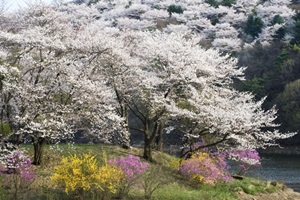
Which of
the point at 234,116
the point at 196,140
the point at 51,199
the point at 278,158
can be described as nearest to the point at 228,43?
the point at 278,158

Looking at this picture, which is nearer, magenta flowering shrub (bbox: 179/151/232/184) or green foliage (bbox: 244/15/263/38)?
magenta flowering shrub (bbox: 179/151/232/184)

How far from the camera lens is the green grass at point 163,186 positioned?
10951 millimetres

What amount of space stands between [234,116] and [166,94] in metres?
2.82

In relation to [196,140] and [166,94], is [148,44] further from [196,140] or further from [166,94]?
[196,140]

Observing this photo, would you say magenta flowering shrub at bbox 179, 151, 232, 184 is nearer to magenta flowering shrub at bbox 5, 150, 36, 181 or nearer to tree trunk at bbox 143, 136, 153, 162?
tree trunk at bbox 143, 136, 153, 162

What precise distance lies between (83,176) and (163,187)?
3502 mm

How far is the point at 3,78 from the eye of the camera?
11.9m

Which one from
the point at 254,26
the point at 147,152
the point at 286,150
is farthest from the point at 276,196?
the point at 254,26

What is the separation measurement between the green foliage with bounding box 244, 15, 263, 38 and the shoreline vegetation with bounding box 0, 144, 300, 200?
52.7 metres

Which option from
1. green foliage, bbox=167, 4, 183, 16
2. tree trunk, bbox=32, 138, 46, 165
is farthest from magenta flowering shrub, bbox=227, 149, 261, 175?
green foliage, bbox=167, 4, 183, 16

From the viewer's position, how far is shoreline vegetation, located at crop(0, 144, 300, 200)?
10641 mm

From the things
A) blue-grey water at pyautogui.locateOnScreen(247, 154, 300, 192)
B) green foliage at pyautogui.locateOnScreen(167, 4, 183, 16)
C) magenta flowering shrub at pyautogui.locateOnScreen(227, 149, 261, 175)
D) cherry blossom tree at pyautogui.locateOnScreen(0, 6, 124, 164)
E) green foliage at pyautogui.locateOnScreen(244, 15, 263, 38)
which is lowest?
blue-grey water at pyautogui.locateOnScreen(247, 154, 300, 192)

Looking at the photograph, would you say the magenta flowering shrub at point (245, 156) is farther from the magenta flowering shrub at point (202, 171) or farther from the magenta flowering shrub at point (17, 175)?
the magenta flowering shrub at point (17, 175)

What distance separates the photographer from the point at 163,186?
12.8 metres
